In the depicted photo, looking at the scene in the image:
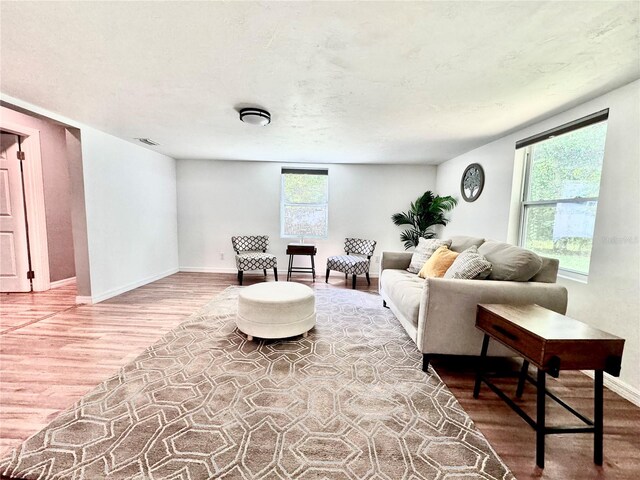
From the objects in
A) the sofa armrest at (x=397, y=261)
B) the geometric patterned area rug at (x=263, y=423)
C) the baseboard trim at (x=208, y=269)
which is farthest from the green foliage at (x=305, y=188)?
the geometric patterned area rug at (x=263, y=423)

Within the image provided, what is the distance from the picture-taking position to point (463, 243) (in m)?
2.91

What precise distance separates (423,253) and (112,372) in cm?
311

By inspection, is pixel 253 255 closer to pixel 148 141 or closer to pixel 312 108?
pixel 148 141

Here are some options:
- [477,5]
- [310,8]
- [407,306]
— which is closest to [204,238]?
[407,306]

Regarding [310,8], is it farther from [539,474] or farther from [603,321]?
[603,321]

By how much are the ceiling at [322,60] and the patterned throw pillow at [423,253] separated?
128 cm

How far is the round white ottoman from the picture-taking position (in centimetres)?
227

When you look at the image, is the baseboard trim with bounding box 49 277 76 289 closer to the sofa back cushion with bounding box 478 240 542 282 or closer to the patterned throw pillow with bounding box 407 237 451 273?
the patterned throw pillow with bounding box 407 237 451 273

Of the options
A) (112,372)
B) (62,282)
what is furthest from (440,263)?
(62,282)

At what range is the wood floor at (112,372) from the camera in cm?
130

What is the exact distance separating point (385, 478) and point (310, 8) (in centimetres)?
216

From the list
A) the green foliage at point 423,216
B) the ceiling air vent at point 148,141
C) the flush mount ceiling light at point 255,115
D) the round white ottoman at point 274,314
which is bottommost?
the round white ottoman at point 274,314

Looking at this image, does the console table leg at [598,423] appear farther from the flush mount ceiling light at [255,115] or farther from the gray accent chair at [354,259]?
the gray accent chair at [354,259]

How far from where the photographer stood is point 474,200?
3.66 m
